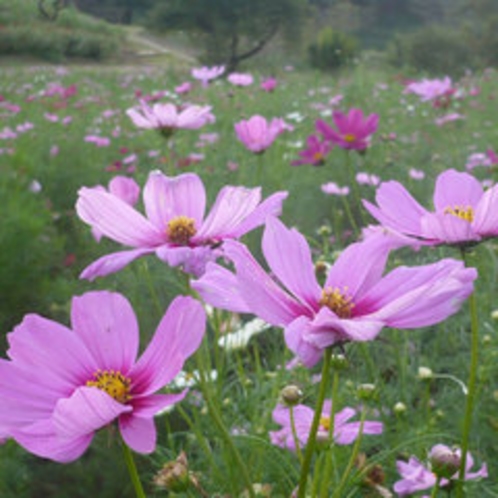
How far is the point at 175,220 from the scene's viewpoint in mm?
515

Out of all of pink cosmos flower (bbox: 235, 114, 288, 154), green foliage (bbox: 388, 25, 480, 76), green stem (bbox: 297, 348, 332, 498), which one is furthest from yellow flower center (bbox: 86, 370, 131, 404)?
green foliage (bbox: 388, 25, 480, 76)

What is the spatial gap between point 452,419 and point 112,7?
30.2 inches

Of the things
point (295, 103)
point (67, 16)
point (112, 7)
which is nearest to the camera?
point (112, 7)

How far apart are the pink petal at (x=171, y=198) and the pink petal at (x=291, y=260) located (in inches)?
6.1

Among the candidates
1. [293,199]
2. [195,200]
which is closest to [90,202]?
[195,200]

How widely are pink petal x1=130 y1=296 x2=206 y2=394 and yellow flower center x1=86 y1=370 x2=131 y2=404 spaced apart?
12 mm

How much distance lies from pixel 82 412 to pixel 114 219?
20 cm

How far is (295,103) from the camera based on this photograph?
4.21 metres

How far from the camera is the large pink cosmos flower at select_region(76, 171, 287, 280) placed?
44 centimetres

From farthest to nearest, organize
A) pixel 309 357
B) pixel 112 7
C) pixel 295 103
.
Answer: pixel 295 103 < pixel 112 7 < pixel 309 357

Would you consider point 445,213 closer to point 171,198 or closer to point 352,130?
point 171,198

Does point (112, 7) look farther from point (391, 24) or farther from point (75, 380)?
point (391, 24)

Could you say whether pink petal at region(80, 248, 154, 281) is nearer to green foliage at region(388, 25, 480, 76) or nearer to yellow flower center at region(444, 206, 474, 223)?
yellow flower center at region(444, 206, 474, 223)

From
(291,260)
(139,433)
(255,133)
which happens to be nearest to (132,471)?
(139,433)
